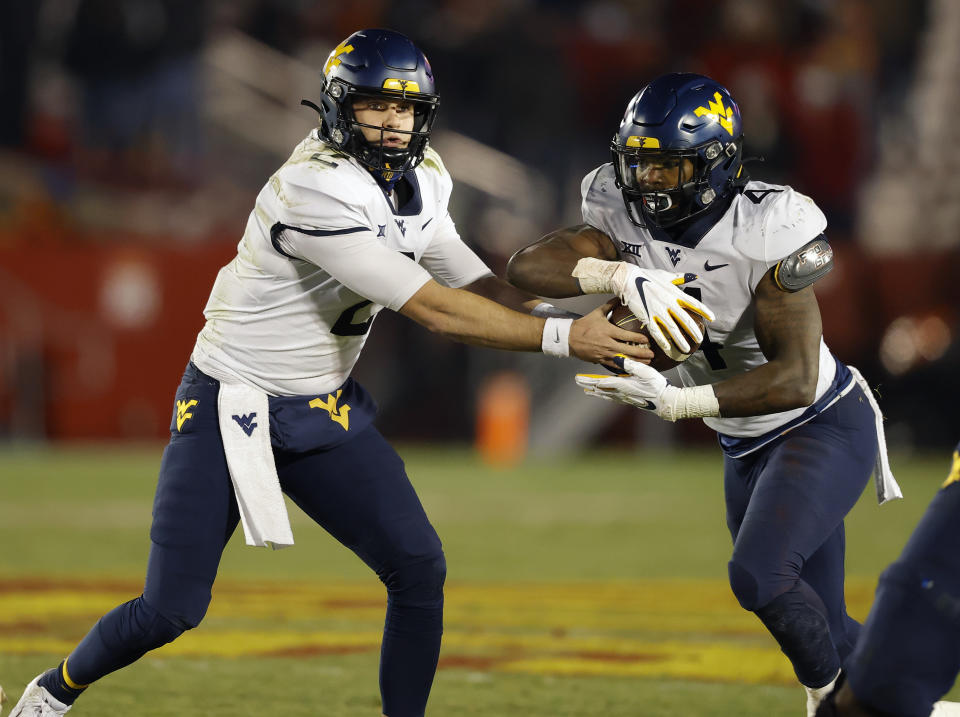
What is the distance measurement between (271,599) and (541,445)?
5937 mm

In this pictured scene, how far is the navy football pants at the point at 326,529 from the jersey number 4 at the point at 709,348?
860mm

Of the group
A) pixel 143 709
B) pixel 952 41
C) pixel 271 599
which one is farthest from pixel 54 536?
pixel 952 41

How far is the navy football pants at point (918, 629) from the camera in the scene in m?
2.38

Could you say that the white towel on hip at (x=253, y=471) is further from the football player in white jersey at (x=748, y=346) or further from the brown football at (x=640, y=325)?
the brown football at (x=640, y=325)

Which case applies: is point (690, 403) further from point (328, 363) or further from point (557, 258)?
point (328, 363)

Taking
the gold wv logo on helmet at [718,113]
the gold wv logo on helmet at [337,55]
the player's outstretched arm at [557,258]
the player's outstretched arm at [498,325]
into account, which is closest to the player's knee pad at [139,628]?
the player's outstretched arm at [498,325]

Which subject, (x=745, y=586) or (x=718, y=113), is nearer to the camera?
(x=745, y=586)

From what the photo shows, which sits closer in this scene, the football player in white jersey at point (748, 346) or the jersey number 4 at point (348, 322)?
the football player in white jersey at point (748, 346)

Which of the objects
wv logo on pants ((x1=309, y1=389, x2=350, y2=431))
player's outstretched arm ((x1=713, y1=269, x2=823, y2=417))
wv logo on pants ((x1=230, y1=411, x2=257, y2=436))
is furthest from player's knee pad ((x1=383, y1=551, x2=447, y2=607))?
player's outstretched arm ((x1=713, y1=269, x2=823, y2=417))

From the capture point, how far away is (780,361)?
335cm

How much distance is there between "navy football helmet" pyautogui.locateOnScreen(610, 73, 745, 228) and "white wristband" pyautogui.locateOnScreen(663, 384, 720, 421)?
483mm

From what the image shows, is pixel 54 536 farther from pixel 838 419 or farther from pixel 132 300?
pixel 838 419

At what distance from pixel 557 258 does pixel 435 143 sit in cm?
773

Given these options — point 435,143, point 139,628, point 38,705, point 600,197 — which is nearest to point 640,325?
point 600,197
